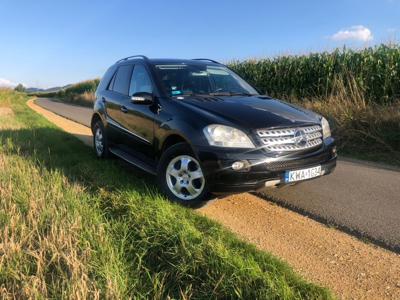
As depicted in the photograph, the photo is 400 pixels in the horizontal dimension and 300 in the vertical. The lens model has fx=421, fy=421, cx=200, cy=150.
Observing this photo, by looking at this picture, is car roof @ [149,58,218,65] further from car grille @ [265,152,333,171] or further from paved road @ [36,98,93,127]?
paved road @ [36,98,93,127]

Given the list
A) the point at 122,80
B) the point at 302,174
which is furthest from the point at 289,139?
the point at 122,80

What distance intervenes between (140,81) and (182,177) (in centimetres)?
201

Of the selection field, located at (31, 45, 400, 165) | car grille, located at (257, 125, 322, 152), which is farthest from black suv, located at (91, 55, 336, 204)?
field, located at (31, 45, 400, 165)

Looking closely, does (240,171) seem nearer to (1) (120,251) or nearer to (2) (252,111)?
(2) (252,111)

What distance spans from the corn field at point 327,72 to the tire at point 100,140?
719 cm

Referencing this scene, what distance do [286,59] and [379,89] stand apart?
4.85 meters

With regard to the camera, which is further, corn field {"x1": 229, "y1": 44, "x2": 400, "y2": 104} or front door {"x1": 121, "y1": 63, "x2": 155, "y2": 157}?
corn field {"x1": 229, "y1": 44, "x2": 400, "y2": 104}

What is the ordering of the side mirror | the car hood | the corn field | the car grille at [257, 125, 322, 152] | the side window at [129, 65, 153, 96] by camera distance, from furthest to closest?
the corn field
the side window at [129, 65, 153, 96]
the side mirror
the car hood
the car grille at [257, 125, 322, 152]

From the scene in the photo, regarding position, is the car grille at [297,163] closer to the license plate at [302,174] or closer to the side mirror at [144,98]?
the license plate at [302,174]

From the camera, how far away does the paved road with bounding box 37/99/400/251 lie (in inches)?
173

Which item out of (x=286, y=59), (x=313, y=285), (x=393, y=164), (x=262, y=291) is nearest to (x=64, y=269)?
(x=262, y=291)

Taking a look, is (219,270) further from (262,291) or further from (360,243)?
(360,243)

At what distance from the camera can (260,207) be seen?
504 centimetres

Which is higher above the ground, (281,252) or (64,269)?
(64,269)
